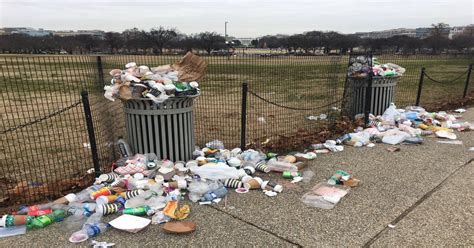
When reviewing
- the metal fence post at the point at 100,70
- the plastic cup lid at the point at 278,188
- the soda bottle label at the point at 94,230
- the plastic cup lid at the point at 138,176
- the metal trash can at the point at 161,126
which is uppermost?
the metal fence post at the point at 100,70

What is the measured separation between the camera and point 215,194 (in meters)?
3.59

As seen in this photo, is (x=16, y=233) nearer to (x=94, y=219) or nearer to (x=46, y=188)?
(x=94, y=219)

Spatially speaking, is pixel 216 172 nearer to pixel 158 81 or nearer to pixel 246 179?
pixel 246 179

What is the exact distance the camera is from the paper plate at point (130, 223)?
116 inches

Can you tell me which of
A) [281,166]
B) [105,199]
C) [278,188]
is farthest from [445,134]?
[105,199]

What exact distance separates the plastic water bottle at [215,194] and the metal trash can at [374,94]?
161 inches

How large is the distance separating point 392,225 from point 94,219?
2561mm

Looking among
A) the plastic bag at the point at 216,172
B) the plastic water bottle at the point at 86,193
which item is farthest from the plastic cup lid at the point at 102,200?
the plastic bag at the point at 216,172

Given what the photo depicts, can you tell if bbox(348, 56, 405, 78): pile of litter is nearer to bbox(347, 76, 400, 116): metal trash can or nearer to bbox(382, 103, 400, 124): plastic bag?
bbox(347, 76, 400, 116): metal trash can

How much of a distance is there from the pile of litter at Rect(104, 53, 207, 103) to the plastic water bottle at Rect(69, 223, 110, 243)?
4.98ft

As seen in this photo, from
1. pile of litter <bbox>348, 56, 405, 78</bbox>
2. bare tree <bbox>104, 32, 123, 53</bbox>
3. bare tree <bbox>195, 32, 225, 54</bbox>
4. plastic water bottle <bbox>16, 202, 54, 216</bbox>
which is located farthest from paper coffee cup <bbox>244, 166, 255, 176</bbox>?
bare tree <bbox>104, 32, 123, 53</bbox>

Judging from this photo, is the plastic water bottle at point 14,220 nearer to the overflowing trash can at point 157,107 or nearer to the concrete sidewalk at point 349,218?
the concrete sidewalk at point 349,218

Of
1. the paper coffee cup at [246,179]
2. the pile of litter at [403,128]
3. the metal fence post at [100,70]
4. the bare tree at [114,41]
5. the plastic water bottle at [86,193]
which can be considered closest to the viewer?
the plastic water bottle at [86,193]

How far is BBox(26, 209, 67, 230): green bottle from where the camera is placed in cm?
300
